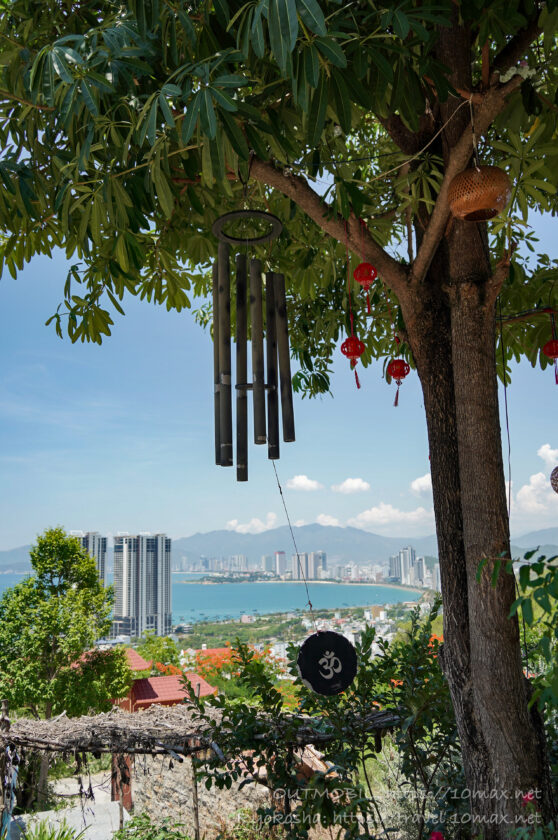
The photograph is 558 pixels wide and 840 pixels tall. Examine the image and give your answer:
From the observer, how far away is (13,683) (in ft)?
26.4

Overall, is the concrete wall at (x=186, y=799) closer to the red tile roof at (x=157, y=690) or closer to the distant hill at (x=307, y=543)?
the red tile roof at (x=157, y=690)

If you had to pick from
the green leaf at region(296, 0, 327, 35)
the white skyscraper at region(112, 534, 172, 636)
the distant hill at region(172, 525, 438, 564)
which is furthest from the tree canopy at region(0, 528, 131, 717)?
the distant hill at region(172, 525, 438, 564)

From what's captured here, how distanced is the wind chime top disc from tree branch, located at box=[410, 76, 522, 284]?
1.39m

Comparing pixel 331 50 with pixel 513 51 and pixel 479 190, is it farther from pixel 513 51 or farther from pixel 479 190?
pixel 513 51

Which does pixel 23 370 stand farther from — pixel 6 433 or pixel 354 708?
pixel 354 708

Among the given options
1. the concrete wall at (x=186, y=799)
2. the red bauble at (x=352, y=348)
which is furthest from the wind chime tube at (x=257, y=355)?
the concrete wall at (x=186, y=799)

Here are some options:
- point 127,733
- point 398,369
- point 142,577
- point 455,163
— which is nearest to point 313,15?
point 455,163

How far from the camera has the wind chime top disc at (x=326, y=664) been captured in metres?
2.31

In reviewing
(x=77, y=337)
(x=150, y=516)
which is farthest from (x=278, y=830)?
(x=150, y=516)

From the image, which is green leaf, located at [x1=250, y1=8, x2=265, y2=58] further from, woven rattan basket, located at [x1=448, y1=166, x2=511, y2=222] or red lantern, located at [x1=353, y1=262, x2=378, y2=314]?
red lantern, located at [x1=353, y1=262, x2=378, y2=314]

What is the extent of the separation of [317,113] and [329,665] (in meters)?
1.88

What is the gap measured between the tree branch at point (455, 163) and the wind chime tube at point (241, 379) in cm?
61

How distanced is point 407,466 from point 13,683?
8941cm

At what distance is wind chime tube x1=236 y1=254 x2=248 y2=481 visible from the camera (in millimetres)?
2094
